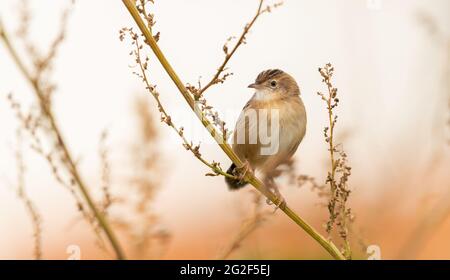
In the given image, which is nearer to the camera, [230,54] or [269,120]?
[230,54]

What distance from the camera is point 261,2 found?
100 cm

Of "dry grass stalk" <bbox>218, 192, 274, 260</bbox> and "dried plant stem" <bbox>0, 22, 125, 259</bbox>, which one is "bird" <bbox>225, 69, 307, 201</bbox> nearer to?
"dry grass stalk" <bbox>218, 192, 274, 260</bbox>

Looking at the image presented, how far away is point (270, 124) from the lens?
2.08 meters

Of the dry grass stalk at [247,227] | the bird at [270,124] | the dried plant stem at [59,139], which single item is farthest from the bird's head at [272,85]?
the dried plant stem at [59,139]

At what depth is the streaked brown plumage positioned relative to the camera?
6.39 feet

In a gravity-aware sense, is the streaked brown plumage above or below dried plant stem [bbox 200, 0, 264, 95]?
above

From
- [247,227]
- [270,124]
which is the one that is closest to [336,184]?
[247,227]

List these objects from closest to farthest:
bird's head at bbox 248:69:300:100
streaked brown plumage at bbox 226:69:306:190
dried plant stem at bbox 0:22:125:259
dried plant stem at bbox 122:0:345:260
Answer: dried plant stem at bbox 122:0:345:260 < dried plant stem at bbox 0:22:125:259 < streaked brown plumage at bbox 226:69:306:190 < bird's head at bbox 248:69:300:100

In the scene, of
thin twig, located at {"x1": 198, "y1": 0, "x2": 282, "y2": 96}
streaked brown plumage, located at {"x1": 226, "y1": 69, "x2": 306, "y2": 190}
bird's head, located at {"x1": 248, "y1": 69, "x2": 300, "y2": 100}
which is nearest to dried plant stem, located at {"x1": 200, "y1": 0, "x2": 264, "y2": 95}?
thin twig, located at {"x1": 198, "y1": 0, "x2": 282, "y2": 96}

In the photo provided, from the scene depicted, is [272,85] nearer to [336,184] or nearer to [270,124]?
[270,124]

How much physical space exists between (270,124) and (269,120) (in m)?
0.02

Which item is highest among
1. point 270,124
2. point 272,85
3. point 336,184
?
point 272,85
